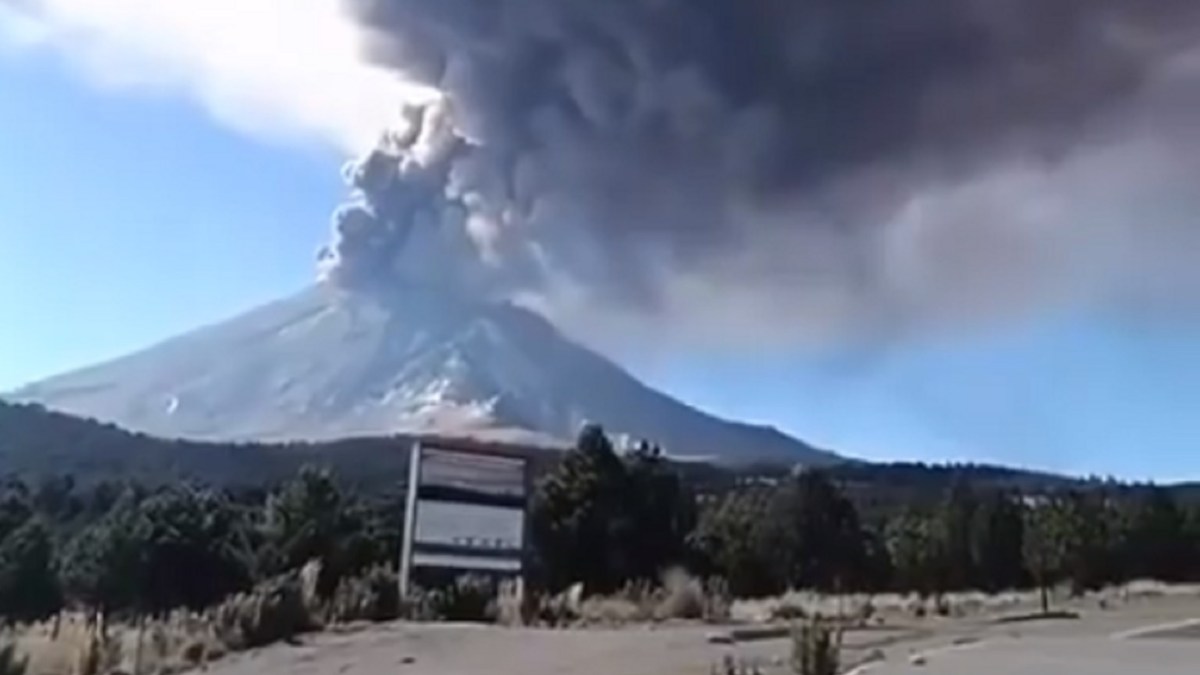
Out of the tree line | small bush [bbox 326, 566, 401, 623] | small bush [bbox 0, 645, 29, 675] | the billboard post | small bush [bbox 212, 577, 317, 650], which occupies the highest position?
the tree line

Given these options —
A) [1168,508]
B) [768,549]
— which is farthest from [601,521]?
[1168,508]

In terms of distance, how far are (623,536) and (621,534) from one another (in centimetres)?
7

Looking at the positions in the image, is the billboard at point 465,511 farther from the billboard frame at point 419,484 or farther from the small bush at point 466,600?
the small bush at point 466,600

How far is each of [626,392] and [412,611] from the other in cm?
7655

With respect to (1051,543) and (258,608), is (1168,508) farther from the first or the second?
(258,608)

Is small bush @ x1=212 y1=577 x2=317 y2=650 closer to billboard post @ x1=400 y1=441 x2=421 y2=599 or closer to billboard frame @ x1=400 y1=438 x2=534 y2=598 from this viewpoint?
billboard post @ x1=400 y1=441 x2=421 y2=599

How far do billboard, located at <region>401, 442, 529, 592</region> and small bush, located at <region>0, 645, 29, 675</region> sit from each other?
358 inches

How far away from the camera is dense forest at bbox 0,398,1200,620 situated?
125 feet

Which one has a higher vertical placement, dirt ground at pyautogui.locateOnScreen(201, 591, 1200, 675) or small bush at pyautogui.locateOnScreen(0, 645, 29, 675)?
dirt ground at pyautogui.locateOnScreen(201, 591, 1200, 675)

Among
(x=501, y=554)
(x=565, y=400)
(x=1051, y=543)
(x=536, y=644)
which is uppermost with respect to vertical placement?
(x=565, y=400)

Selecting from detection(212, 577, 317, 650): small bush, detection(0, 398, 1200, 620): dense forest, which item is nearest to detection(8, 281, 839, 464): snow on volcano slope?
detection(0, 398, 1200, 620): dense forest

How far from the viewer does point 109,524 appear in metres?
41.6

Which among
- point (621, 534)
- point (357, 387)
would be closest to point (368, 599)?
point (621, 534)

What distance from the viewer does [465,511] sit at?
25875 millimetres
